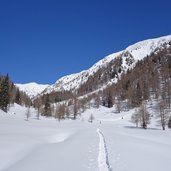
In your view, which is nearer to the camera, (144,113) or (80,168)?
(80,168)

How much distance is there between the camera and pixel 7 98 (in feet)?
315

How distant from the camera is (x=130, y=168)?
533 inches

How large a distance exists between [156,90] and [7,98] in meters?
91.3

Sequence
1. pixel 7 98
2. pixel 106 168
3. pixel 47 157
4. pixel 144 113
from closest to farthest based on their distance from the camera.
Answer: pixel 106 168
pixel 47 157
pixel 144 113
pixel 7 98

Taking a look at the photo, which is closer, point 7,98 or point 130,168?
Result: point 130,168

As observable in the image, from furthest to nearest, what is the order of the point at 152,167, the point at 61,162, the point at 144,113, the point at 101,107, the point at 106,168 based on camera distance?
the point at 101,107 → the point at 144,113 → the point at 61,162 → the point at 152,167 → the point at 106,168

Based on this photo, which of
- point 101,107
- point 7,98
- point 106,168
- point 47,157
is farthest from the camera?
point 101,107

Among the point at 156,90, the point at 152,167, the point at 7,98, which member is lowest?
the point at 152,167

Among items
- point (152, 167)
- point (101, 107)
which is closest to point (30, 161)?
point (152, 167)

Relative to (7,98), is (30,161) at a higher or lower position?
lower

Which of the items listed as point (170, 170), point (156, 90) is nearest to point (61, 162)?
point (170, 170)

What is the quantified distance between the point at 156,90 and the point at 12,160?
142 m

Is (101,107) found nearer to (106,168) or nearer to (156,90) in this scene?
(156,90)

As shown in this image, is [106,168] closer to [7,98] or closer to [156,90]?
[7,98]
